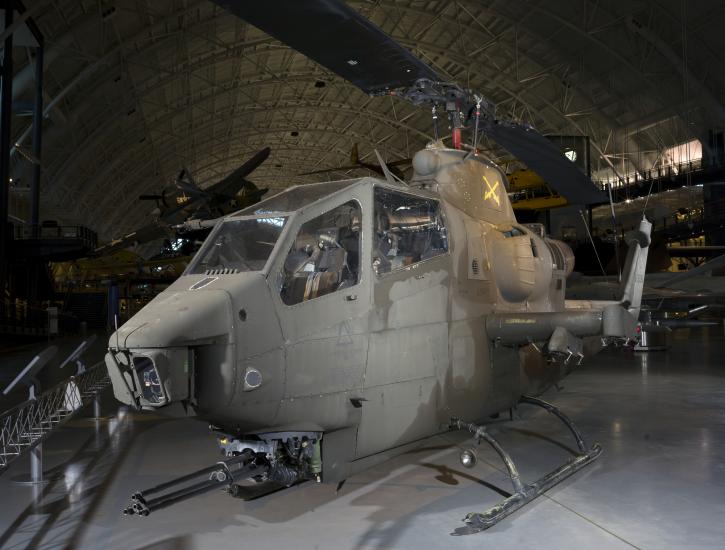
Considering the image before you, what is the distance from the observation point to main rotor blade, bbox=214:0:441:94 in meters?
5.36

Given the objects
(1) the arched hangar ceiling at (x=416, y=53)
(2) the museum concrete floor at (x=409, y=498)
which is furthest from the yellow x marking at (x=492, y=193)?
(1) the arched hangar ceiling at (x=416, y=53)

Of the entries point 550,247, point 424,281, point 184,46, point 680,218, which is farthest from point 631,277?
point 184,46

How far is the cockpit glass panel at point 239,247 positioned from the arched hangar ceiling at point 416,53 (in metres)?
19.5

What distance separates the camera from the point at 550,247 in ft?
27.0

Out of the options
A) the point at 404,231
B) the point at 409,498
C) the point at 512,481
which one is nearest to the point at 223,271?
the point at 404,231

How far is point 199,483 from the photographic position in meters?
4.26

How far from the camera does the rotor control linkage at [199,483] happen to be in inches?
155

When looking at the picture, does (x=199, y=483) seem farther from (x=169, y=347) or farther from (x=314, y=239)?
(x=314, y=239)

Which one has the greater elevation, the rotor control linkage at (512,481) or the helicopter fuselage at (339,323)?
the helicopter fuselage at (339,323)

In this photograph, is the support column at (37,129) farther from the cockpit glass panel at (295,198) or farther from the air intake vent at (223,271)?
the air intake vent at (223,271)

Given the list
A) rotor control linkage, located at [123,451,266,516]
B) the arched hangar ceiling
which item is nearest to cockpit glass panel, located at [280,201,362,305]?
rotor control linkage, located at [123,451,266,516]

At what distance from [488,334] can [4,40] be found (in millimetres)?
20995

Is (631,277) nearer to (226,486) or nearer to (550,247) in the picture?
(550,247)

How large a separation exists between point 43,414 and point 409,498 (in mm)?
3865
